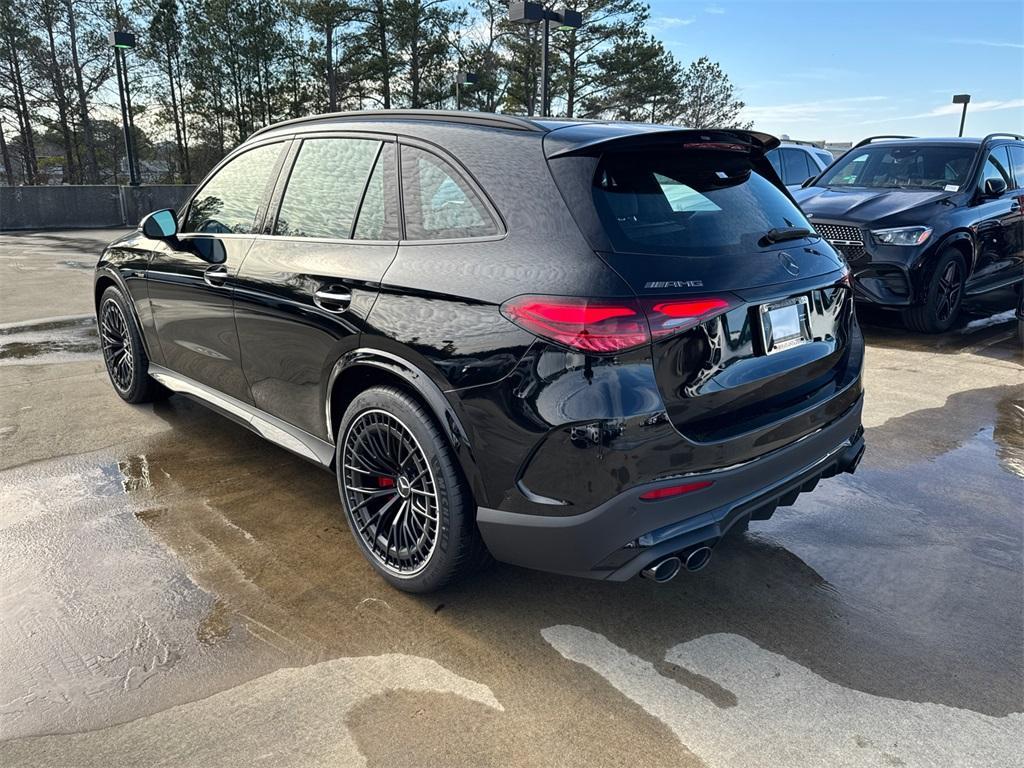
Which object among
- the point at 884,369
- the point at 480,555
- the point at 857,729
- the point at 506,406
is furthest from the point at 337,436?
the point at 884,369

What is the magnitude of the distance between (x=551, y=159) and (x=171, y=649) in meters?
2.05

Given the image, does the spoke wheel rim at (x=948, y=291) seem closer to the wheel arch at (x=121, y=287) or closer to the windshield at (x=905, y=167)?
the windshield at (x=905, y=167)

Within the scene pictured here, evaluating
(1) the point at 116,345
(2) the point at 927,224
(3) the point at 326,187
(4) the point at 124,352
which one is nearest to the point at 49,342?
(1) the point at 116,345

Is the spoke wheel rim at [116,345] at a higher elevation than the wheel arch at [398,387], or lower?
lower

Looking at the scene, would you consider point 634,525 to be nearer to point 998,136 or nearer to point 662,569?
point 662,569

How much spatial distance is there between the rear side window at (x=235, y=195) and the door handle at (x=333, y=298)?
0.80 metres

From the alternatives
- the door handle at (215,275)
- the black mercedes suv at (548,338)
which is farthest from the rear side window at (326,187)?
the door handle at (215,275)

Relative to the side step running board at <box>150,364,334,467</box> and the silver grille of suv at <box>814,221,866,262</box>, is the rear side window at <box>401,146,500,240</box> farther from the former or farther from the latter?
the silver grille of suv at <box>814,221,866,262</box>

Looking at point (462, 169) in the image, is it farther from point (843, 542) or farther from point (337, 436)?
point (843, 542)

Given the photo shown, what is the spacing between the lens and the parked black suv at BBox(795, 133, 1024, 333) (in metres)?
6.83

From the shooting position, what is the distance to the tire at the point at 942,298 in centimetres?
693

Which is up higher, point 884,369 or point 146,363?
point 146,363

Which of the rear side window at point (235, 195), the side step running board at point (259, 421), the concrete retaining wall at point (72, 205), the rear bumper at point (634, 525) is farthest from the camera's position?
the concrete retaining wall at point (72, 205)

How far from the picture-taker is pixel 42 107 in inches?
1147
